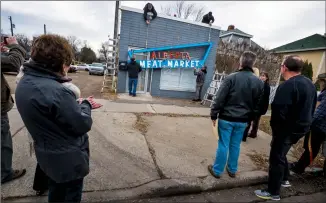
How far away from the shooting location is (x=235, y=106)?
2797 mm

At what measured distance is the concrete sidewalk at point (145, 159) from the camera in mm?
2582

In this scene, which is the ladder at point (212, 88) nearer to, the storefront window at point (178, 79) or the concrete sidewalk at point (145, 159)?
the storefront window at point (178, 79)

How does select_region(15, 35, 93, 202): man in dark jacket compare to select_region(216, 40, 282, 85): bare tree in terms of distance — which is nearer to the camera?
select_region(15, 35, 93, 202): man in dark jacket

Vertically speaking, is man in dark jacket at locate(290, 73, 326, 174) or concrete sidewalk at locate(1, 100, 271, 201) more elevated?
man in dark jacket at locate(290, 73, 326, 174)

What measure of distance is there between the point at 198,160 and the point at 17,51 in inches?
123

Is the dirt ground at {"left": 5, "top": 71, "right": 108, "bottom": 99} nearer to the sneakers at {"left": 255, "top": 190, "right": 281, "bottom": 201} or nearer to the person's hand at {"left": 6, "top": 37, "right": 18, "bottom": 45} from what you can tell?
the person's hand at {"left": 6, "top": 37, "right": 18, "bottom": 45}

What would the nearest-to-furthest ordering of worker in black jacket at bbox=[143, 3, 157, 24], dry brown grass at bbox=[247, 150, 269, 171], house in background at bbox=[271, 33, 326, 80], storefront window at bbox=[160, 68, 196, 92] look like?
dry brown grass at bbox=[247, 150, 269, 171]
worker in black jacket at bbox=[143, 3, 157, 24]
storefront window at bbox=[160, 68, 196, 92]
house in background at bbox=[271, 33, 326, 80]

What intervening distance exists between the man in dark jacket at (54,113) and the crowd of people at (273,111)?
1.94m

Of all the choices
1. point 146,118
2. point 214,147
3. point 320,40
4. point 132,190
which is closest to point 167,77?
point 146,118

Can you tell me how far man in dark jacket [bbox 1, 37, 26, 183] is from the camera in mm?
2062

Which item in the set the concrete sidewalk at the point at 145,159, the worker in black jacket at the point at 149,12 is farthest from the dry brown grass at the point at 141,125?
the worker in black jacket at the point at 149,12

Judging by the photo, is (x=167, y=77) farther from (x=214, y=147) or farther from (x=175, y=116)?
(x=214, y=147)

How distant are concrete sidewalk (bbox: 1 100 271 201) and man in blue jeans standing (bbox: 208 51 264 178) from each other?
2.29 ft

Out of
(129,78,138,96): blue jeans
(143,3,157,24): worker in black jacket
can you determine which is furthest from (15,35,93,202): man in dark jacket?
(143,3,157,24): worker in black jacket
